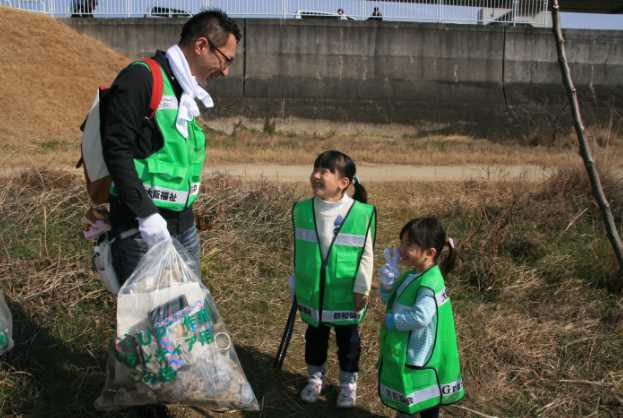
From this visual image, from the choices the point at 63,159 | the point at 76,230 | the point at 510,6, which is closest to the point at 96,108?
the point at 76,230

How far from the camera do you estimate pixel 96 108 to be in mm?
2342

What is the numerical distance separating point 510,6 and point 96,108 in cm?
1406

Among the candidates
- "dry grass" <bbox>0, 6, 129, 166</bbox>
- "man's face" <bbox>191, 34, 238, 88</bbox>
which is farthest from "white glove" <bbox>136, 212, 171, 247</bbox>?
"dry grass" <bbox>0, 6, 129, 166</bbox>

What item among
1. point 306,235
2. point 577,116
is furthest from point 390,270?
point 577,116

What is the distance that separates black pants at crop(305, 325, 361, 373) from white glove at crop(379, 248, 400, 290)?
43 cm

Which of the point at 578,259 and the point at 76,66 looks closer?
the point at 578,259

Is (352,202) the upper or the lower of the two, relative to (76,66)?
lower

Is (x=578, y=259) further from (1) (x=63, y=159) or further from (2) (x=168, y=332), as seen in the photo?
(1) (x=63, y=159)

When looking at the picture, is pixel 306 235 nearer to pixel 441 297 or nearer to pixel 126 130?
pixel 441 297

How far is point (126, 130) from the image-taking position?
2219 mm

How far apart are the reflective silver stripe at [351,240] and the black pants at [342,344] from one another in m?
0.42

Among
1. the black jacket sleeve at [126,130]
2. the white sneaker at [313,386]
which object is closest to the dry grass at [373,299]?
the white sneaker at [313,386]

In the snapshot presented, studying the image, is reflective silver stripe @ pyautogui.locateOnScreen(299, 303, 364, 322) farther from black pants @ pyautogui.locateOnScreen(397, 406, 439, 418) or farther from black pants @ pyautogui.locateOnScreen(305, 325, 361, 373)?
black pants @ pyautogui.locateOnScreen(397, 406, 439, 418)

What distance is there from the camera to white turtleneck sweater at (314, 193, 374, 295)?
2854 millimetres
